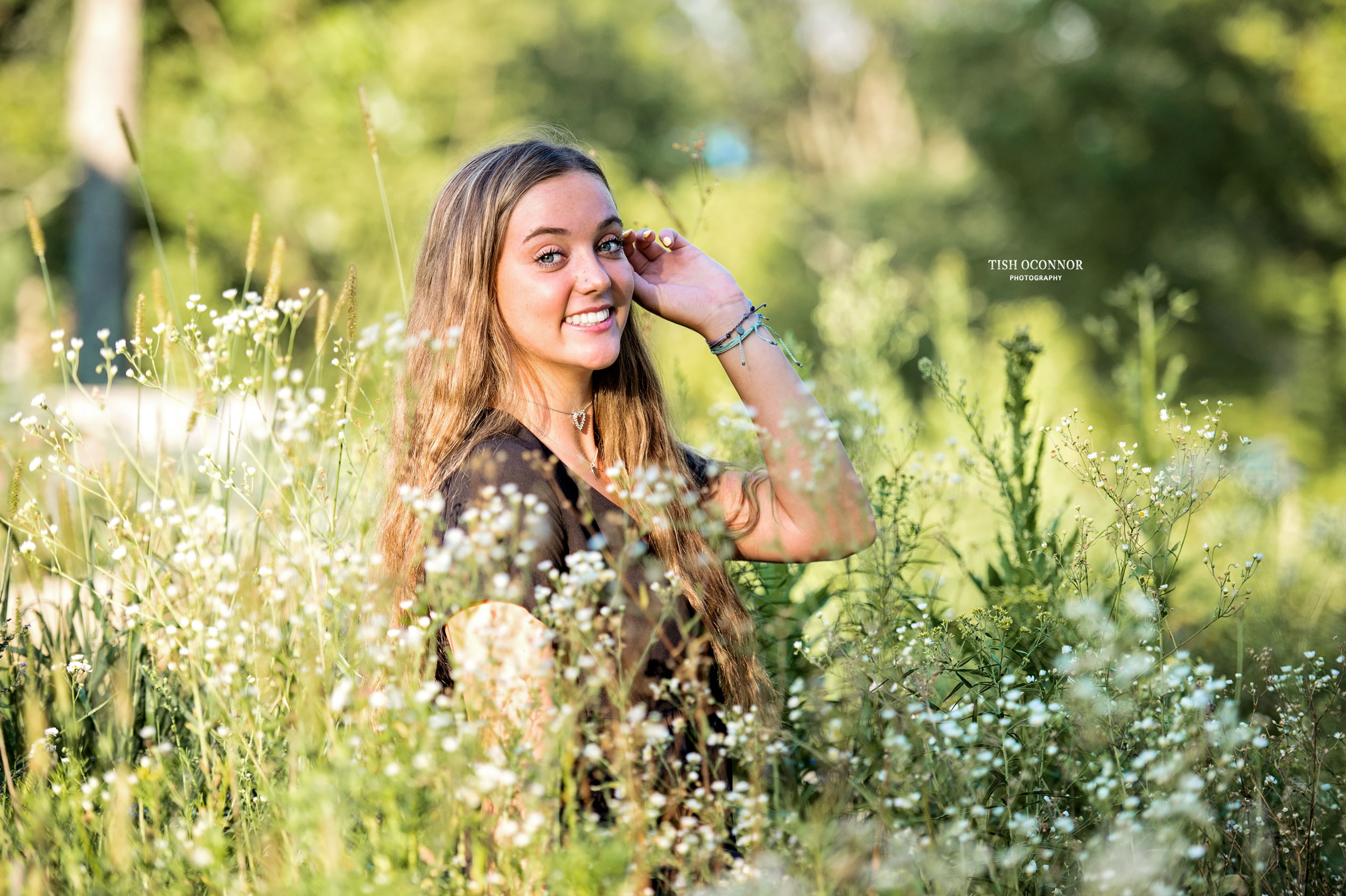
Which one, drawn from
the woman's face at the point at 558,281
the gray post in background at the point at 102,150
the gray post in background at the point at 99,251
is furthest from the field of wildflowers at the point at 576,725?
the gray post in background at the point at 102,150

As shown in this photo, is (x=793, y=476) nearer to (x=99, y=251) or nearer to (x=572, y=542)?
(x=572, y=542)

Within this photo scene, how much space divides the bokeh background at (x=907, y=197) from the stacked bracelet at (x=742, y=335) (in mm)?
3742

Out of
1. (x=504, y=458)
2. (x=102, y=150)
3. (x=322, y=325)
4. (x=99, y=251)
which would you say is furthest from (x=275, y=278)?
(x=102, y=150)

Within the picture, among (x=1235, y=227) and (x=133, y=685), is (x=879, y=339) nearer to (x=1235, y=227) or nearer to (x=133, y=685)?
(x=133, y=685)

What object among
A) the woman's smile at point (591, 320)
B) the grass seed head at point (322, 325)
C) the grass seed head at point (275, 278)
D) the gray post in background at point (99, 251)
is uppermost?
the gray post in background at point (99, 251)

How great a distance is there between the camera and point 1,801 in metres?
2.04

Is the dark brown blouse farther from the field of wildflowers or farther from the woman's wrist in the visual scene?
the woman's wrist

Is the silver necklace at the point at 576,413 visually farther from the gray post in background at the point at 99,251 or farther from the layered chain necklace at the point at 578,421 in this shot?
the gray post in background at the point at 99,251

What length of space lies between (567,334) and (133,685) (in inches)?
48.2

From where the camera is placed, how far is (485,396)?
2.34m

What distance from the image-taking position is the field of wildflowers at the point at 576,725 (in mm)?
1540

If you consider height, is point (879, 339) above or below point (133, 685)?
above

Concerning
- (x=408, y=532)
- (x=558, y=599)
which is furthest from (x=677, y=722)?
(x=408, y=532)

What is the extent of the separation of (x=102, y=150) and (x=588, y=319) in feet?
38.1
